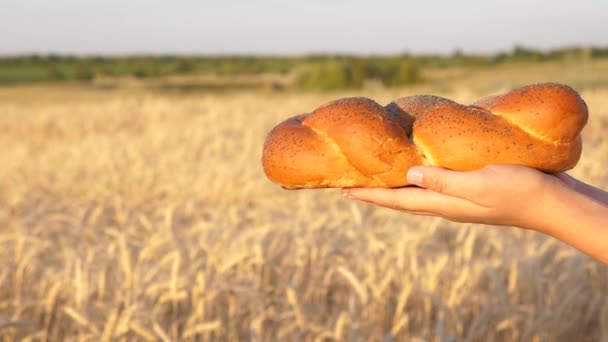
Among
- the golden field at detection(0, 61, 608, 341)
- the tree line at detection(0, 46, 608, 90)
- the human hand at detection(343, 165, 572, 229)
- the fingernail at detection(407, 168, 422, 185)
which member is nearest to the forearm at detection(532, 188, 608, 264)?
the human hand at detection(343, 165, 572, 229)

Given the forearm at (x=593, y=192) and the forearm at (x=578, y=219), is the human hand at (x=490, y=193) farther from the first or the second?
the forearm at (x=593, y=192)

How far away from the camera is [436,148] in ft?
5.11

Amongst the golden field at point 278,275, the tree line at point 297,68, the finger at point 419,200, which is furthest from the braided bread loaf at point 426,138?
the tree line at point 297,68

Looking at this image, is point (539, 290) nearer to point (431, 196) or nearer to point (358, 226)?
point (358, 226)

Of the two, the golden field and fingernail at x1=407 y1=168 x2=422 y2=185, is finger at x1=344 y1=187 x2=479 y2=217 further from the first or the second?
the golden field

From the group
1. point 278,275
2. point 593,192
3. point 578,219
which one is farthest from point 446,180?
point 278,275

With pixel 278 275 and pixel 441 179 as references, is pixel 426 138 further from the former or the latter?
pixel 278 275

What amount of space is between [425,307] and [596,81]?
21504mm

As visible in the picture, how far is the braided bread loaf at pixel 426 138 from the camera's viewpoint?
1541mm

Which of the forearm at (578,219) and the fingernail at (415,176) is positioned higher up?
the fingernail at (415,176)

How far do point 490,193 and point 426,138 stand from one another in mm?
186

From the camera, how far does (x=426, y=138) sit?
5.15 feet

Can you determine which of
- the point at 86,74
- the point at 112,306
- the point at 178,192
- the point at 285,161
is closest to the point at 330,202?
the point at 178,192

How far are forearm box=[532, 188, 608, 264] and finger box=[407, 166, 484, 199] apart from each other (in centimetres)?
15
